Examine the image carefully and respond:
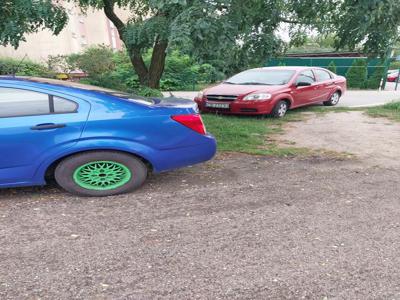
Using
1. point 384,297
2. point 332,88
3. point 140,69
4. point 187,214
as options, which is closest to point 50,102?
point 187,214

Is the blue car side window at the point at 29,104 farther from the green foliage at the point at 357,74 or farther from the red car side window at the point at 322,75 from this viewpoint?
the green foliage at the point at 357,74

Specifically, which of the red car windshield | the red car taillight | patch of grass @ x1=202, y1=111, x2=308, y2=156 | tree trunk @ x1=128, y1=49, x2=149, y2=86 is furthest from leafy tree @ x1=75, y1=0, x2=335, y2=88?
the red car windshield

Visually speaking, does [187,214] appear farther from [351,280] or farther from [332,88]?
[332,88]

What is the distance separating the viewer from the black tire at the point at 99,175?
425 cm

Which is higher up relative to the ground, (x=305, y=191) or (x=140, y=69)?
(x=140, y=69)

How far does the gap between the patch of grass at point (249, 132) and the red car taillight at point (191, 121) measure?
211cm

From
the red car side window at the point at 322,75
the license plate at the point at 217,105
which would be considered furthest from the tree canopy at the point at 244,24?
the red car side window at the point at 322,75

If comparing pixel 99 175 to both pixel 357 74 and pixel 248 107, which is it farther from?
pixel 357 74

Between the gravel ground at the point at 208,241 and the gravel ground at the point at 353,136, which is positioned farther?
the gravel ground at the point at 353,136

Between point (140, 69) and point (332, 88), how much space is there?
234 inches

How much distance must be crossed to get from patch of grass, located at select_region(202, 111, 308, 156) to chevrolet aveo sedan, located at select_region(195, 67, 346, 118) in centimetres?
27

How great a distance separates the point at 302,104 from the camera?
435 inches

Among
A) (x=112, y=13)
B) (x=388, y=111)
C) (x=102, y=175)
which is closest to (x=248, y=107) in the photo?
(x=112, y=13)

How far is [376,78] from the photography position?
22.1 meters
